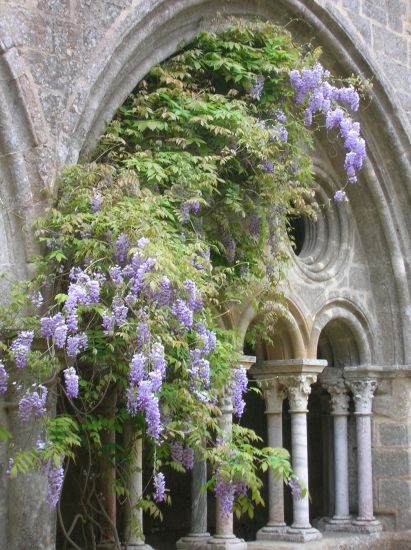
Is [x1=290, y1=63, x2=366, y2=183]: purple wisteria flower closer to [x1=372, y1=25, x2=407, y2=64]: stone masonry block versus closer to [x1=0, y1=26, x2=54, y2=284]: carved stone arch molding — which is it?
[x1=372, y1=25, x2=407, y2=64]: stone masonry block

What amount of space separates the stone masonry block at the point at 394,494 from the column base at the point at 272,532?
1151mm

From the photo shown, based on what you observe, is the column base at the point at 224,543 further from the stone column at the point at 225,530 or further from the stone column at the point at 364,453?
the stone column at the point at 364,453

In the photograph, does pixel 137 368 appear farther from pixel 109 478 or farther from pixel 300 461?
pixel 300 461

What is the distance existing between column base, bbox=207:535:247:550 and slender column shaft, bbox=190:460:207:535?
121 millimetres

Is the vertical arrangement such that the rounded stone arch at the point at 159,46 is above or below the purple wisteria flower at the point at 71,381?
above

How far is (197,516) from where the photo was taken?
751cm

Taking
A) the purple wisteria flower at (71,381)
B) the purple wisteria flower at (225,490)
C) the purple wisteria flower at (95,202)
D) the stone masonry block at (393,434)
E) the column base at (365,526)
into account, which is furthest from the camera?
the stone masonry block at (393,434)

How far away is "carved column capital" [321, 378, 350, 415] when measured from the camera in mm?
8867

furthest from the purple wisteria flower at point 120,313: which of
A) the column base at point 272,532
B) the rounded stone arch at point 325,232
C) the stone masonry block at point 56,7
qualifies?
the rounded stone arch at point 325,232

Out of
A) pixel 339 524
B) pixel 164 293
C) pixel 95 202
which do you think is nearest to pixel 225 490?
pixel 164 293

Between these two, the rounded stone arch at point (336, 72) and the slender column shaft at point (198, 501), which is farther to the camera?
the slender column shaft at point (198, 501)

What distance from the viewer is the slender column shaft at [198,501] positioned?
746cm

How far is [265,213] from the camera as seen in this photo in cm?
716

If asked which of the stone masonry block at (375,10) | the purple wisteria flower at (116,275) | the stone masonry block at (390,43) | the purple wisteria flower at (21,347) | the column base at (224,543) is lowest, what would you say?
the column base at (224,543)
